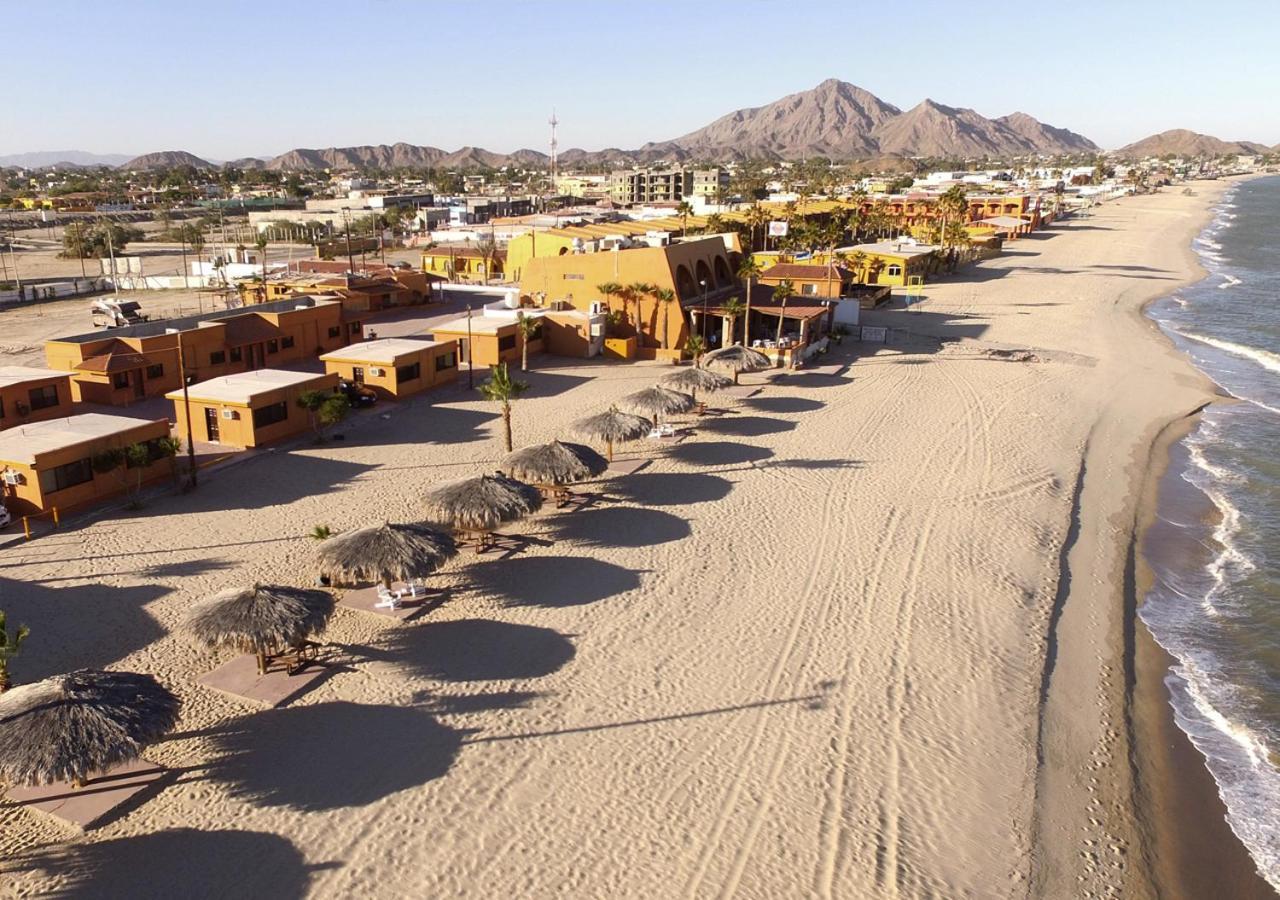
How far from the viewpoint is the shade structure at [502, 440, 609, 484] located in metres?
21.1

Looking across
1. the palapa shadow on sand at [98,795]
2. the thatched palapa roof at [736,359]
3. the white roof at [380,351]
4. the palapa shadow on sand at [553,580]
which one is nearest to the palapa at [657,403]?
the thatched palapa roof at [736,359]

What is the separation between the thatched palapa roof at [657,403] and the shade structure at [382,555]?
11.0 meters

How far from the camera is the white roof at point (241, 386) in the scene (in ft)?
86.2

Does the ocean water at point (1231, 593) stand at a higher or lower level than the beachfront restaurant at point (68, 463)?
lower

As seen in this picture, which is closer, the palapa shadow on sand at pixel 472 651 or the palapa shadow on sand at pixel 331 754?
the palapa shadow on sand at pixel 331 754

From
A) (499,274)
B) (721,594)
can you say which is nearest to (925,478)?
(721,594)

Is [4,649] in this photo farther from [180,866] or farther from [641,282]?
[641,282]

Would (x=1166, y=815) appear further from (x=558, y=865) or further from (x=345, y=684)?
(x=345, y=684)

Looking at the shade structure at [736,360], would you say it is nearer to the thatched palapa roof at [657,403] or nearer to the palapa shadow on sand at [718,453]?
the thatched palapa roof at [657,403]

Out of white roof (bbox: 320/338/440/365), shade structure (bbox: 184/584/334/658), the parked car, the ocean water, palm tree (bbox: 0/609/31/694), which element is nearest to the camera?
palm tree (bbox: 0/609/31/694)

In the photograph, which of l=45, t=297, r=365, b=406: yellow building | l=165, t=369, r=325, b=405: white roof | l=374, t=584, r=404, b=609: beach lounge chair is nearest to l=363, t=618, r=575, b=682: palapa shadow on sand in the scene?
l=374, t=584, r=404, b=609: beach lounge chair

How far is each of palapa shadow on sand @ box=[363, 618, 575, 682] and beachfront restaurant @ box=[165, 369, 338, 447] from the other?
13012 mm

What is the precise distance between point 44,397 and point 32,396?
0.41 m

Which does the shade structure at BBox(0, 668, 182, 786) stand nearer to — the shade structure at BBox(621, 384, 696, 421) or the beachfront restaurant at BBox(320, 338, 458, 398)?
the shade structure at BBox(621, 384, 696, 421)
